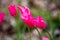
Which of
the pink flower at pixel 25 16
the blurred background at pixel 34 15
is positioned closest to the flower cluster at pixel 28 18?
the pink flower at pixel 25 16

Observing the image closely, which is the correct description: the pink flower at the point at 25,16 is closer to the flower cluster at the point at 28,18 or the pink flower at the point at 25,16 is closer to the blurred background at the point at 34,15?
the flower cluster at the point at 28,18

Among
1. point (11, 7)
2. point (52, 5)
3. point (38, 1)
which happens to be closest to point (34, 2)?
point (38, 1)

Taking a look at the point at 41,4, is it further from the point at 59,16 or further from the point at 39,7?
the point at 59,16

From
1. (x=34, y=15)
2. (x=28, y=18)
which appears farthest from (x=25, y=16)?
(x=34, y=15)

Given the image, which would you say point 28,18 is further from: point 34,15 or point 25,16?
point 34,15

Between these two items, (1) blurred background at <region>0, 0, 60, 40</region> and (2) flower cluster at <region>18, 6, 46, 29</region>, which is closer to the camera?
(2) flower cluster at <region>18, 6, 46, 29</region>

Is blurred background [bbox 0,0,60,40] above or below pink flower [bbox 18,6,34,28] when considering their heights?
below

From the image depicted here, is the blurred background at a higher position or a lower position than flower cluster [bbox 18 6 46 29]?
lower

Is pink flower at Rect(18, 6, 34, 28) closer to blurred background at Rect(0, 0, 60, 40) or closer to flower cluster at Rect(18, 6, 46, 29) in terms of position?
flower cluster at Rect(18, 6, 46, 29)

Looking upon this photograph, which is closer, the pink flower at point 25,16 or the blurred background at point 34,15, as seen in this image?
the pink flower at point 25,16

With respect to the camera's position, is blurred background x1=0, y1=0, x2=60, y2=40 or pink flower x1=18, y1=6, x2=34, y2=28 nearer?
pink flower x1=18, y1=6, x2=34, y2=28

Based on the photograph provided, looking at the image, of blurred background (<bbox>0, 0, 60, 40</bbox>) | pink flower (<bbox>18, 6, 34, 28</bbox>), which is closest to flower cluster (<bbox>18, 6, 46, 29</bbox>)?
pink flower (<bbox>18, 6, 34, 28</bbox>)
